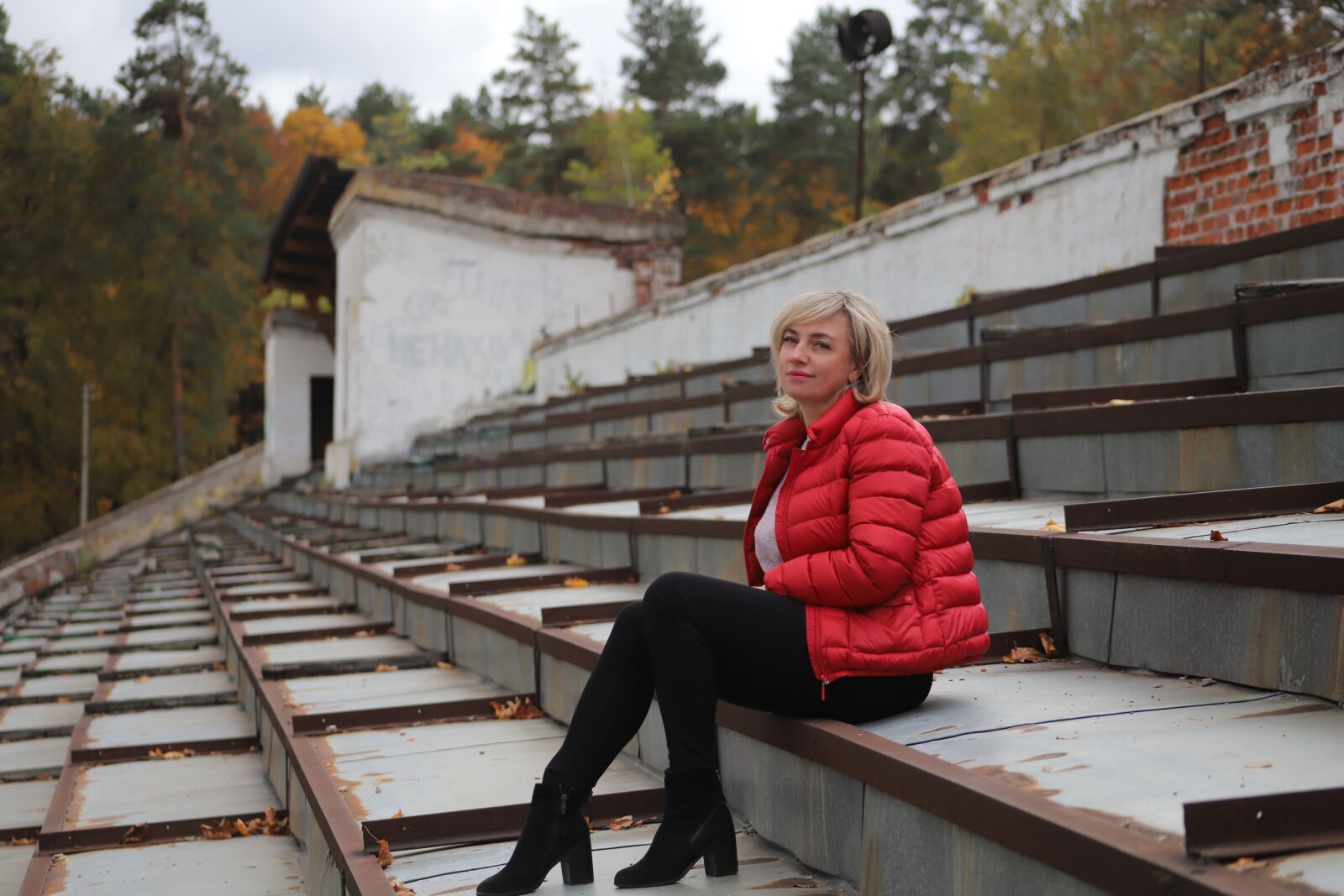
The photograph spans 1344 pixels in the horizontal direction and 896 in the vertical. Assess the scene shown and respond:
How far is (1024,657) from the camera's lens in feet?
9.27

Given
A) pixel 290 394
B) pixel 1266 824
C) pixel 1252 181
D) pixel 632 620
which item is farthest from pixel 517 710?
pixel 290 394

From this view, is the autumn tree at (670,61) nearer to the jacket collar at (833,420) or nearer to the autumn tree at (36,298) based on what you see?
the autumn tree at (36,298)

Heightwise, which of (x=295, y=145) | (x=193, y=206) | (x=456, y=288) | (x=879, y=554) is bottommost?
(x=879, y=554)

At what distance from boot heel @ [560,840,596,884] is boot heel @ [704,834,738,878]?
0.75ft

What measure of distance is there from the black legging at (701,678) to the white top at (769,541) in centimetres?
18

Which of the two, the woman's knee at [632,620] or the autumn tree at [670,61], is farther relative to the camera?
the autumn tree at [670,61]

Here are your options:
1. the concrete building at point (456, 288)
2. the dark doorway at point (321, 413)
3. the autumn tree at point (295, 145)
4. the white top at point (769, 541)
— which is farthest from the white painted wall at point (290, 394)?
the white top at point (769, 541)

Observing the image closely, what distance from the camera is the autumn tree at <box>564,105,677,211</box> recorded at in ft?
116

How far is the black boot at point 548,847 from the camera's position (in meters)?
2.30

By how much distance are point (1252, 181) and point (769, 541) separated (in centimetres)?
441

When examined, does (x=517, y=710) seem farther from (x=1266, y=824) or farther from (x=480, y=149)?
(x=480, y=149)

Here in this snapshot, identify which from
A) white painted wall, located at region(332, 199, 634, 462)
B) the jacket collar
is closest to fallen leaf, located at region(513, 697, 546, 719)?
the jacket collar

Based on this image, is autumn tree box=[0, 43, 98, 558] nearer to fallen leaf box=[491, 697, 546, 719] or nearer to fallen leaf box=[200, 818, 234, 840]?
fallen leaf box=[200, 818, 234, 840]

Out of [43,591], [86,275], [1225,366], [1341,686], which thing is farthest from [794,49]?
[1341,686]
